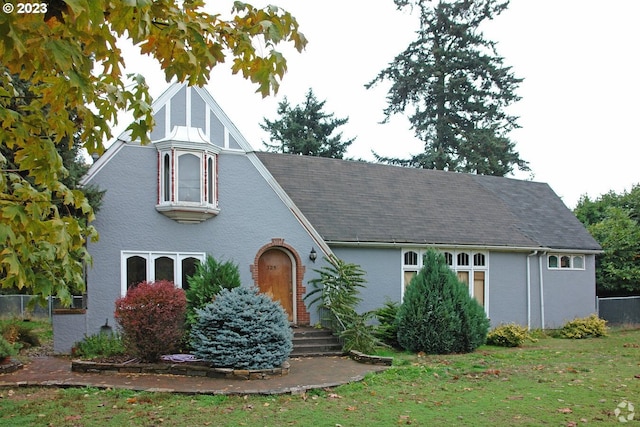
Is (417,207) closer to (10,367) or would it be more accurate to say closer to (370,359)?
(370,359)

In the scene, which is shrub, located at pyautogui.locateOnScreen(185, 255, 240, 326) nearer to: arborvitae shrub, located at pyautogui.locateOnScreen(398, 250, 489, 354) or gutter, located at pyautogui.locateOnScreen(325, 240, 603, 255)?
gutter, located at pyautogui.locateOnScreen(325, 240, 603, 255)

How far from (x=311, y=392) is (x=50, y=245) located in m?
6.04

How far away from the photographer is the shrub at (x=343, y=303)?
14.9m

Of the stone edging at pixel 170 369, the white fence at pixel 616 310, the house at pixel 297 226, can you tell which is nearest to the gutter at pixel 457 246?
the house at pixel 297 226

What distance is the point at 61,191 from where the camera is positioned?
18.0 feet

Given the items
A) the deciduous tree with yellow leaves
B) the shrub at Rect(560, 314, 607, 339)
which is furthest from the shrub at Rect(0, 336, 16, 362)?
the shrub at Rect(560, 314, 607, 339)

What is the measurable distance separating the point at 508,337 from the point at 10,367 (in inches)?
507

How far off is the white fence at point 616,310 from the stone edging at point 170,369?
Result: 16.6 meters

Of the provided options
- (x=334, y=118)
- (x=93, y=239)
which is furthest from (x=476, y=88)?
(x=93, y=239)

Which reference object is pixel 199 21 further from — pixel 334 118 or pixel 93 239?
pixel 334 118

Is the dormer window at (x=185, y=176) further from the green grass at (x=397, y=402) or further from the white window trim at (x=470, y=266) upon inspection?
the white window trim at (x=470, y=266)

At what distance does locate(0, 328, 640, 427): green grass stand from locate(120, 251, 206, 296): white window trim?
511cm

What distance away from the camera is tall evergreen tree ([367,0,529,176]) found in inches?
1570

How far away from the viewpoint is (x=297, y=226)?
55.8 feet
